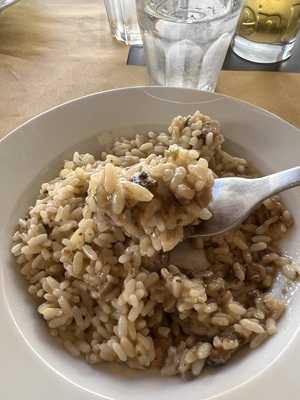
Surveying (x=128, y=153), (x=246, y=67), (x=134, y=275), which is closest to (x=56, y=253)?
(x=134, y=275)

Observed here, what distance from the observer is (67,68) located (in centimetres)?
174

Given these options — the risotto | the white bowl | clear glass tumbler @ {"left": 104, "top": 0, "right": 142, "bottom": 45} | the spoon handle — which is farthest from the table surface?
the risotto

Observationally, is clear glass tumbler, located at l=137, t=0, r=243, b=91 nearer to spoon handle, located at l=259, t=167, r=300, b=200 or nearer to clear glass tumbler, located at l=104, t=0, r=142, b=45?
clear glass tumbler, located at l=104, t=0, r=142, b=45

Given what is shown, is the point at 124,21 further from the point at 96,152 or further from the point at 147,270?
the point at 147,270

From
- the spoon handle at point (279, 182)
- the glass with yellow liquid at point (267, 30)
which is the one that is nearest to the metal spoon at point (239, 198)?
the spoon handle at point (279, 182)

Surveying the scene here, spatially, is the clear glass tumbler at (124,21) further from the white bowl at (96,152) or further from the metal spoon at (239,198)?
the metal spoon at (239,198)

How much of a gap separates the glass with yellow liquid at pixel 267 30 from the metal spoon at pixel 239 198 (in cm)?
69

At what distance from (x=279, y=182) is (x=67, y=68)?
0.90m

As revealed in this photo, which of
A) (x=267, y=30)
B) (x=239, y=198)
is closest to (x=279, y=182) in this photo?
(x=239, y=198)

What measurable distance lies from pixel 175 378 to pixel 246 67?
1.08m

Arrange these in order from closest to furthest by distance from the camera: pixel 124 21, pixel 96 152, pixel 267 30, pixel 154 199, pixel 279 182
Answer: pixel 154 199, pixel 279 182, pixel 96 152, pixel 267 30, pixel 124 21

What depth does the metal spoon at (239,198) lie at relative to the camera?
3.75 ft

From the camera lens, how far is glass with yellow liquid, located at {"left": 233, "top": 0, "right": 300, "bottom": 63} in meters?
1.62

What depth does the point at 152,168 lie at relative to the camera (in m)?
1.05
